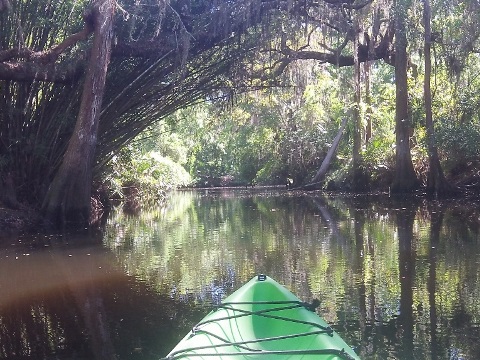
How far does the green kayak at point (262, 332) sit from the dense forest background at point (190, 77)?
8.15m

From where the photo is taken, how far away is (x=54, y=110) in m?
14.7

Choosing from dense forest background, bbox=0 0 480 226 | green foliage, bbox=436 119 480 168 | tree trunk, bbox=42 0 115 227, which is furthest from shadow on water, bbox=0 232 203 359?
green foliage, bbox=436 119 480 168

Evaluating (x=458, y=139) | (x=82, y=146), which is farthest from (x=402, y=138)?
(x=82, y=146)

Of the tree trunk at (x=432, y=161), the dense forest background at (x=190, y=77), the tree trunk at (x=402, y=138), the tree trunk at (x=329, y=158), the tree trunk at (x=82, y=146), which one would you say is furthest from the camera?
the tree trunk at (x=329, y=158)

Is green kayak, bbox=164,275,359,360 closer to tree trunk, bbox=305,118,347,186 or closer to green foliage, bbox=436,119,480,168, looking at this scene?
green foliage, bbox=436,119,480,168

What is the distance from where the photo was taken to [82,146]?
12773mm

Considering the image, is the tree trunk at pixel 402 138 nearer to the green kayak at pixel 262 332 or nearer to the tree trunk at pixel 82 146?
the tree trunk at pixel 82 146

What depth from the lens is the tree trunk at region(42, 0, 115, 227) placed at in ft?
41.7

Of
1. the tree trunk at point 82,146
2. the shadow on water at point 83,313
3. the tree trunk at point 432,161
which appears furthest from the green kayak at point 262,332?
the tree trunk at point 432,161

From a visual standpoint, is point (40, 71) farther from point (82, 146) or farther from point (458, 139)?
point (458, 139)

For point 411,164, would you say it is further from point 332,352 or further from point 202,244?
point 332,352

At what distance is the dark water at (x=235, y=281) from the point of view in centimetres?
483

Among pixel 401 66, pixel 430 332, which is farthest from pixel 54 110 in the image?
pixel 430 332

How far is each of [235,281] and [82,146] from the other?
695cm
